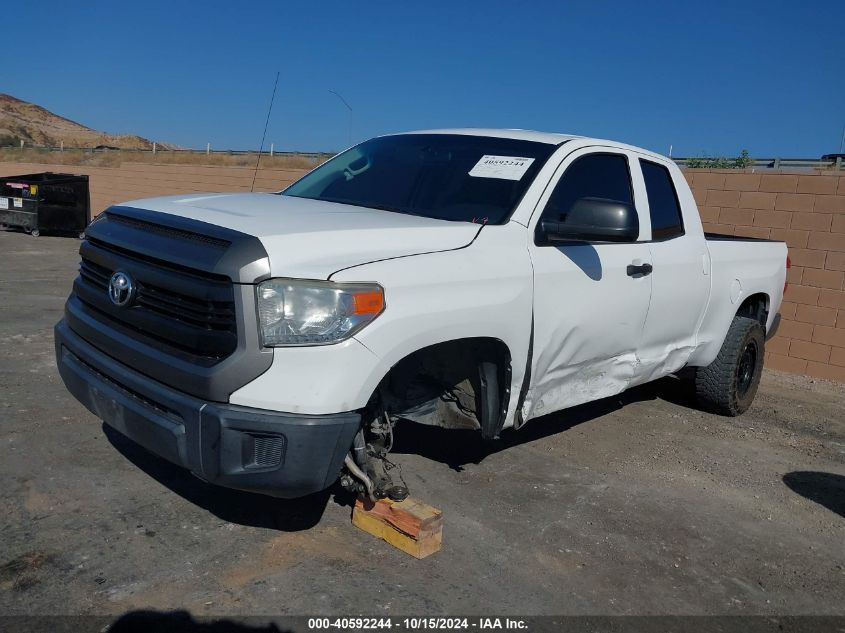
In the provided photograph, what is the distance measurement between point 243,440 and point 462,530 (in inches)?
54.7

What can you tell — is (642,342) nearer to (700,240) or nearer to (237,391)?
(700,240)

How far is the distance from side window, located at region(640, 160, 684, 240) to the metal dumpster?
15592mm

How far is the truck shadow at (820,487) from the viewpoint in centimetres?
445

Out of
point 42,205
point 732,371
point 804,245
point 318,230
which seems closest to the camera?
point 318,230

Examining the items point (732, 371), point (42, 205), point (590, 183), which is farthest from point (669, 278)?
point (42, 205)

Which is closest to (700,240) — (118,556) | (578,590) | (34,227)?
(578,590)

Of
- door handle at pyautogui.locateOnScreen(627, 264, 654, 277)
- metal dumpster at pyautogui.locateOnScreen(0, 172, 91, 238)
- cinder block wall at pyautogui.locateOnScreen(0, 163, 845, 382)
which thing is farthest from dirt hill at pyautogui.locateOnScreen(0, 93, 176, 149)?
door handle at pyautogui.locateOnScreen(627, 264, 654, 277)

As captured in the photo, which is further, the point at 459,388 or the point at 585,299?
the point at 585,299

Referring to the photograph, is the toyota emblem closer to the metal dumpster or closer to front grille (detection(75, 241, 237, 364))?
front grille (detection(75, 241, 237, 364))

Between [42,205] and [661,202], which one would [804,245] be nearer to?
[661,202]

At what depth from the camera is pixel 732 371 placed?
18.8 ft

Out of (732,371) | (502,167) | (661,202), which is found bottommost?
(732,371)

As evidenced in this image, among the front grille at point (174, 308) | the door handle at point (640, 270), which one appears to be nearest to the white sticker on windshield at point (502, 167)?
the door handle at point (640, 270)

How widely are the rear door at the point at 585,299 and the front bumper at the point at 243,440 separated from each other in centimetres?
129
